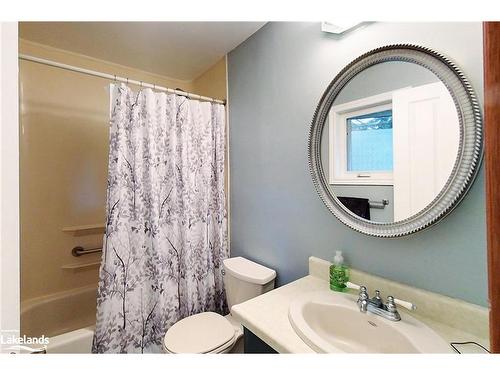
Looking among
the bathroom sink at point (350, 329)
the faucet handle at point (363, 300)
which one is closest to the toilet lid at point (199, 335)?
the bathroom sink at point (350, 329)

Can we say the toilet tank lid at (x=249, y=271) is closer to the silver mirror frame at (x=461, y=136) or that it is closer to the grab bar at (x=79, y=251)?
the silver mirror frame at (x=461, y=136)

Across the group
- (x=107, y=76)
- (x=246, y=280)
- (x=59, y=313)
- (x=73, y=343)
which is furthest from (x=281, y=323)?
(x=59, y=313)

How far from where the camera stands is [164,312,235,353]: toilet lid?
1.08 m

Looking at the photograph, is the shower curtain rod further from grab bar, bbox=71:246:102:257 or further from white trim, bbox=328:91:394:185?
grab bar, bbox=71:246:102:257

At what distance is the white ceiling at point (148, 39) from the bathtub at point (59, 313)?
6.31 feet

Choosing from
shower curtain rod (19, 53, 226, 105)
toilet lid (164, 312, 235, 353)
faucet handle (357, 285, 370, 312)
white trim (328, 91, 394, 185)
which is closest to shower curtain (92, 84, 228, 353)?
shower curtain rod (19, 53, 226, 105)

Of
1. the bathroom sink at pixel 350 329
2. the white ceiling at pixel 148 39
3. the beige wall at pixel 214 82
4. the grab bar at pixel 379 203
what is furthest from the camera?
the beige wall at pixel 214 82

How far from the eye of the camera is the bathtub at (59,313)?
160 centimetres

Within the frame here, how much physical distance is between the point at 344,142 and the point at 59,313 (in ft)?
7.90

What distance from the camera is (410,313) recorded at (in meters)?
0.81

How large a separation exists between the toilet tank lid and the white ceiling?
156 cm

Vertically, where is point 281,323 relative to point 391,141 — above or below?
below

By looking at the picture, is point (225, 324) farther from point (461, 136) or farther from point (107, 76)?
point (107, 76)

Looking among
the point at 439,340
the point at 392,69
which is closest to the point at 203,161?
the point at 392,69
